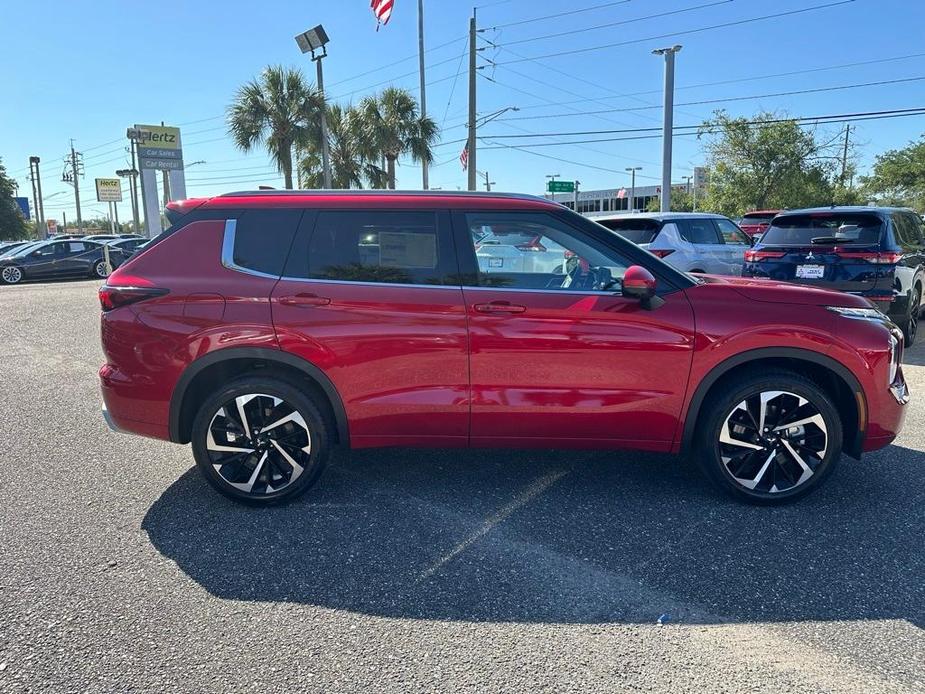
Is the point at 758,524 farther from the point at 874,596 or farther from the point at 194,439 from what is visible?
the point at 194,439

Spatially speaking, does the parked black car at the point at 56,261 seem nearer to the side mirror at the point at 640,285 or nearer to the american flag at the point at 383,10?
the american flag at the point at 383,10

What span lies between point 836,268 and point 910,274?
118 centimetres

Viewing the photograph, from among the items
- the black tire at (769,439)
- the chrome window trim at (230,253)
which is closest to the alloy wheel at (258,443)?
the chrome window trim at (230,253)

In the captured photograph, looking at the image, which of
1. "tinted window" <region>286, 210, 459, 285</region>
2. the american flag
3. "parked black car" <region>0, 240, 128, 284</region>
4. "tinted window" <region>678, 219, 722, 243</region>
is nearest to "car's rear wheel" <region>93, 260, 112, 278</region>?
"parked black car" <region>0, 240, 128, 284</region>

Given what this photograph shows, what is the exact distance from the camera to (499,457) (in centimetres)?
437

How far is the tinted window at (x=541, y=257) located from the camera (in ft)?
11.5

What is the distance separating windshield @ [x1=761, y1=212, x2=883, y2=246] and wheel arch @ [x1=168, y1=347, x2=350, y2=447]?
6.52m

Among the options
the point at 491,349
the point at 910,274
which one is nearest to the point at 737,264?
the point at 910,274

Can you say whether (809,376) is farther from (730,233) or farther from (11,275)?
(11,275)

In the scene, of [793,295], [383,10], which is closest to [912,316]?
[793,295]

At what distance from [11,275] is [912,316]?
25.0 metres

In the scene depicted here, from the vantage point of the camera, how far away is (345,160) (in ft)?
102

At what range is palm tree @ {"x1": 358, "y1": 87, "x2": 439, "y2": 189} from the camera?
30.7m

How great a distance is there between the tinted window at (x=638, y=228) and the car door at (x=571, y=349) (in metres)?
6.31
